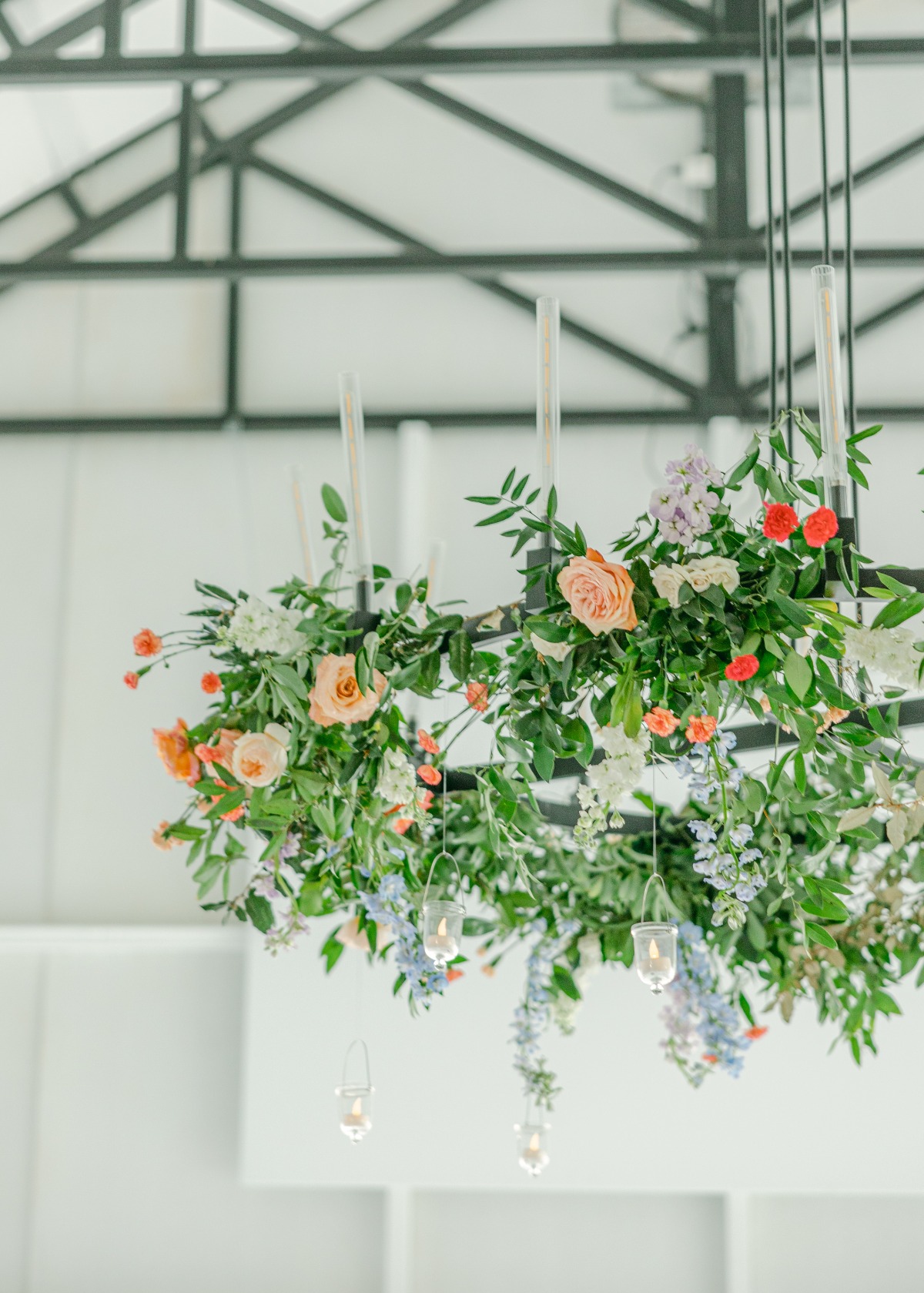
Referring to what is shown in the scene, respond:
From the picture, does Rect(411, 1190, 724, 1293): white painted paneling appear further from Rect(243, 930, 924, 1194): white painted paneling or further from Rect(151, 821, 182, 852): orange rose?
Rect(151, 821, 182, 852): orange rose

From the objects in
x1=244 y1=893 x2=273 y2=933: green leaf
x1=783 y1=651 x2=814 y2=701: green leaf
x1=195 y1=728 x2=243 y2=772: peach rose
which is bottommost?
x1=244 y1=893 x2=273 y2=933: green leaf

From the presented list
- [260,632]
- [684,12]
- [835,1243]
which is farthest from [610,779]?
[684,12]

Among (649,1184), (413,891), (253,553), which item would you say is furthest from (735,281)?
(413,891)

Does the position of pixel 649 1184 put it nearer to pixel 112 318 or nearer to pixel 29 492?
pixel 29 492

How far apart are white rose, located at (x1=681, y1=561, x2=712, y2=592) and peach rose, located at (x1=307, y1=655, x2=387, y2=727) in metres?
0.43

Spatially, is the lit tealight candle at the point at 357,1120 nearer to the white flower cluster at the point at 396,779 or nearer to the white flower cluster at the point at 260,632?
the white flower cluster at the point at 396,779

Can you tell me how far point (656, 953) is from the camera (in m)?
1.68

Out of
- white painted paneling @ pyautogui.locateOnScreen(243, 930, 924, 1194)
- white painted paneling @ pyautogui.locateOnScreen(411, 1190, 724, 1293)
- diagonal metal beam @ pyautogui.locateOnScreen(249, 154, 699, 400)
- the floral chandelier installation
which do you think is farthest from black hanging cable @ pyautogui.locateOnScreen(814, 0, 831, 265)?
white painted paneling @ pyautogui.locateOnScreen(411, 1190, 724, 1293)

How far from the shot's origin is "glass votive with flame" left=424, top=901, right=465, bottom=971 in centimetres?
176

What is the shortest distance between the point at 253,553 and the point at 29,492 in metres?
1.05

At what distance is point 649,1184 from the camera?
4566mm

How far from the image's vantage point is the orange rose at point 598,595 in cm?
140

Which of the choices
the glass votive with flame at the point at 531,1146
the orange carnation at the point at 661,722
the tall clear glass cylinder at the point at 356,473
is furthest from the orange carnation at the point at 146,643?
the glass votive with flame at the point at 531,1146

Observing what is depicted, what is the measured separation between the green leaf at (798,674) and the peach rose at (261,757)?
2.21 ft
